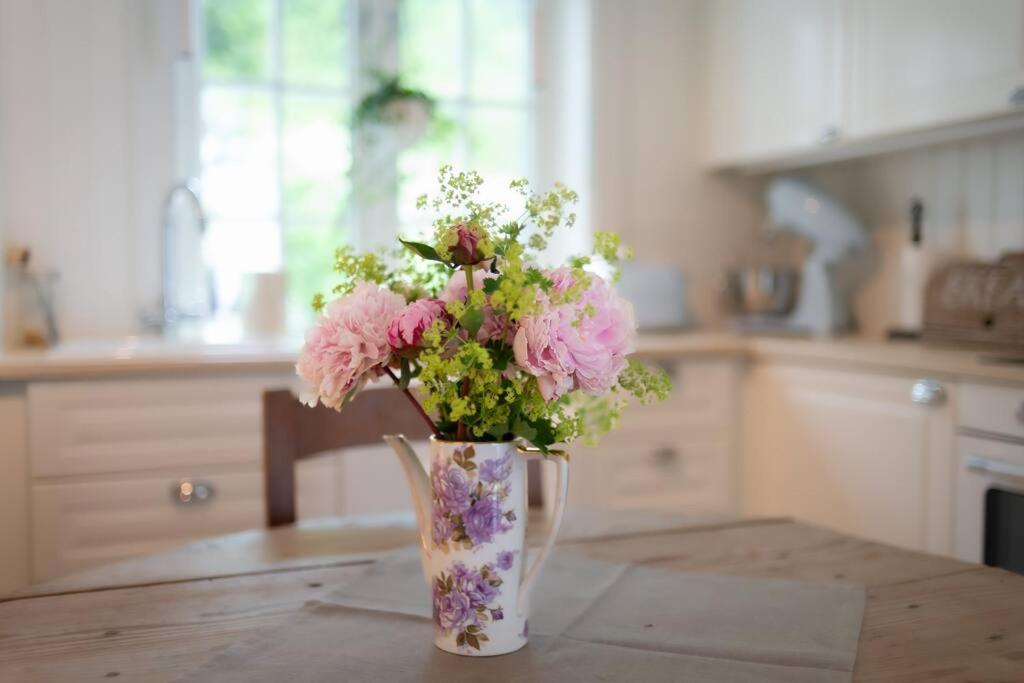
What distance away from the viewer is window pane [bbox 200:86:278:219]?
9.29 feet

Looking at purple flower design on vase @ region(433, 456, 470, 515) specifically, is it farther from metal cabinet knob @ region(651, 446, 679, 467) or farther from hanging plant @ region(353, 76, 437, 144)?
hanging plant @ region(353, 76, 437, 144)

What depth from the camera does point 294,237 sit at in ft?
9.68

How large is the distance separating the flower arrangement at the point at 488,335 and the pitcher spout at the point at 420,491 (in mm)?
44

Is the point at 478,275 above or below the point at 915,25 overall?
below

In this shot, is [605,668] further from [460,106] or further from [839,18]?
[460,106]

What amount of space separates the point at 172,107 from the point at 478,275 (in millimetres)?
2133

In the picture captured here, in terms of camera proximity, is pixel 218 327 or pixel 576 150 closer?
pixel 218 327

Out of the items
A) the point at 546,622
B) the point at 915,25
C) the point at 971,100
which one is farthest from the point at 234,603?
the point at 915,25

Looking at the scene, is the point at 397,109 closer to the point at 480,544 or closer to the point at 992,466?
the point at 992,466

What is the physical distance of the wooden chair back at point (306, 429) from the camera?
1423mm

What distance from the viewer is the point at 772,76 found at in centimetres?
285

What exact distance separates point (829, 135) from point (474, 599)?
2.08 meters

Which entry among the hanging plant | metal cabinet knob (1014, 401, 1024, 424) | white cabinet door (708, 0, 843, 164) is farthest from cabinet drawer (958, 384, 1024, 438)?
the hanging plant

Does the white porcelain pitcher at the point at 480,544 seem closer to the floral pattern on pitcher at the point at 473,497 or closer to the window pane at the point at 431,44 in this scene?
the floral pattern on pitcher at the point at 473,497
